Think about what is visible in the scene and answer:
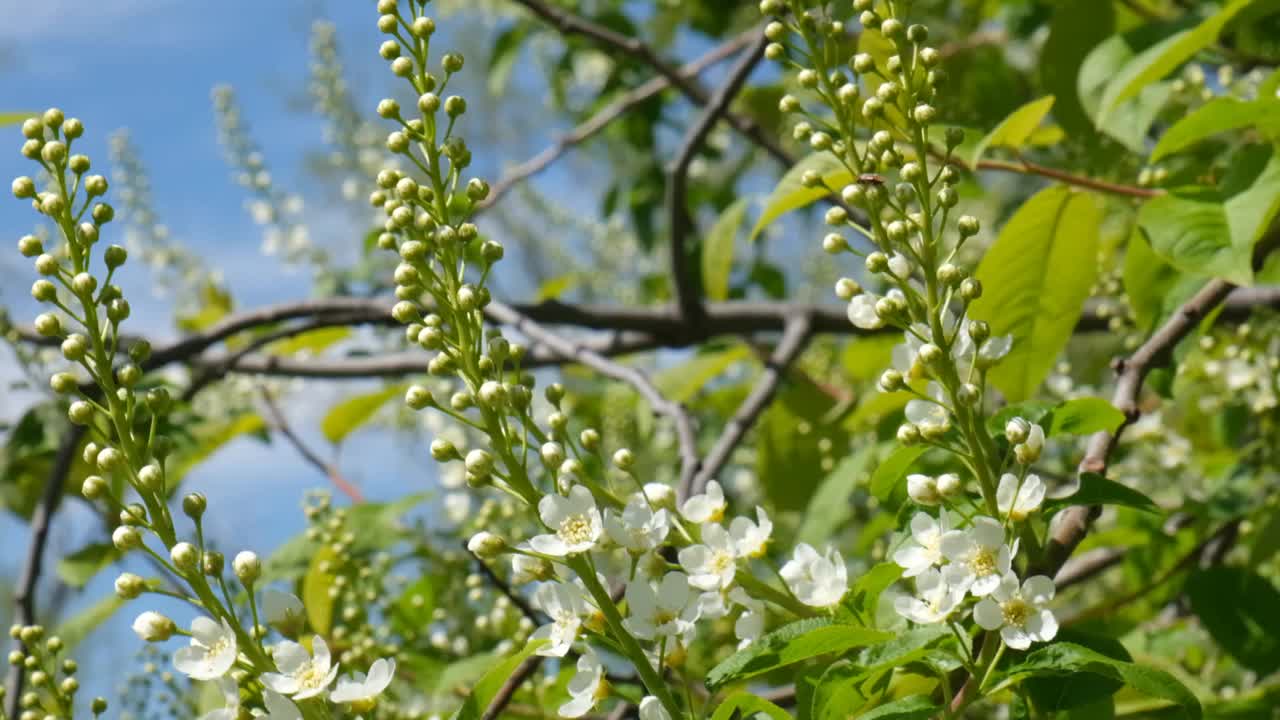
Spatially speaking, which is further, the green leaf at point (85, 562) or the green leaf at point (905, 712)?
the green leaf at point (85, 562)

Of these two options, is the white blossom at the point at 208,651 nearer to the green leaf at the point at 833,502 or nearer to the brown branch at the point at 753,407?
the brown branch at the point at 753,407

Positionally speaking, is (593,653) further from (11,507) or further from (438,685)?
(11,507)

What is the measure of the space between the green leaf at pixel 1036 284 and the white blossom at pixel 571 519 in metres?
0.88

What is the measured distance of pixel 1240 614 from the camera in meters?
2.01

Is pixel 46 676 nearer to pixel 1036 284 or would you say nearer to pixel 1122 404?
pixel 1122 404

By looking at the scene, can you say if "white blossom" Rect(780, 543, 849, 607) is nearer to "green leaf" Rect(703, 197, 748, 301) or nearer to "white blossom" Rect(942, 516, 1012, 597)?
"white blossom" Rect(942, 516, 1012, 597)

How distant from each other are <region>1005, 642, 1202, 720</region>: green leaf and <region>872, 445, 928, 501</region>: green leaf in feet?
0.67

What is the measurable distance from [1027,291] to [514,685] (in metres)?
0.85

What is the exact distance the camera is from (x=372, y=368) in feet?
9.17

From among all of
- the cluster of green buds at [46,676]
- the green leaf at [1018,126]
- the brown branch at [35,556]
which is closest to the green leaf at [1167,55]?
the green leaf at [1018,126]

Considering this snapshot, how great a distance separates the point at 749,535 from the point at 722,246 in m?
1.43

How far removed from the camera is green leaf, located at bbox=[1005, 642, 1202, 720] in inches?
39.9

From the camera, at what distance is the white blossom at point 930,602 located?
1.06 meters

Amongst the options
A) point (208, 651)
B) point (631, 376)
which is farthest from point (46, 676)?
point (631, 376)
